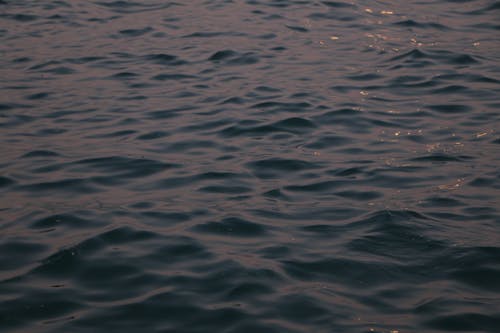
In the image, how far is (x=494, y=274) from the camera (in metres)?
5.22

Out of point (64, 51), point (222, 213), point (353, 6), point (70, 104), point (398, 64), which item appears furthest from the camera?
point (353, 6)

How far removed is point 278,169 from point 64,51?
4896 mm

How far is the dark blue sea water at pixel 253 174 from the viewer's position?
491 cm

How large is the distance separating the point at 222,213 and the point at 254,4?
→ 732cm

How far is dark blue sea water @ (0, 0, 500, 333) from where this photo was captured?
4910 mm

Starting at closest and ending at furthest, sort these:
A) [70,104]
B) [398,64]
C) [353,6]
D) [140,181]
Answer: [140,181], [70,104], [398,64], [353,6]

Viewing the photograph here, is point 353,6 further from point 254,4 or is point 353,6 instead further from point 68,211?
point 68,211

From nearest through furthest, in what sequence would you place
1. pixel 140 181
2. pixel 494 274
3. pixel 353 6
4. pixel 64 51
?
pixel 494 274
pixel 140 181
pixel 64 51
pixel 353 6

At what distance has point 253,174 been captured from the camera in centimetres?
686

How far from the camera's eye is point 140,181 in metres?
6.79

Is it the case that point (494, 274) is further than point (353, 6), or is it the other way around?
point (353, 6)

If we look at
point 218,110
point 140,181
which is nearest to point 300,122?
point 218,110

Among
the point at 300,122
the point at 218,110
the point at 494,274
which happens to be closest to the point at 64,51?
the point at 218,110

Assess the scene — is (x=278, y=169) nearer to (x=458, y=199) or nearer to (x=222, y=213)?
(x=222, y=213)
